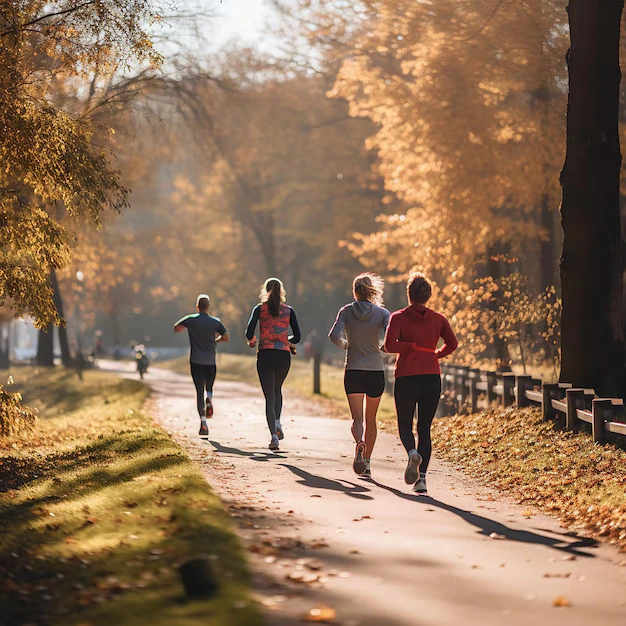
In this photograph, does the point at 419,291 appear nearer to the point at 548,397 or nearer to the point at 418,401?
the point at 418,401

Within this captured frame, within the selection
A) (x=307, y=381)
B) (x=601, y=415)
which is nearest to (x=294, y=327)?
(x=601, y=415)

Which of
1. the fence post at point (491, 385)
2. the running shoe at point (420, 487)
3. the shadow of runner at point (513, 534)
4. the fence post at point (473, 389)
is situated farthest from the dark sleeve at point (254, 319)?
the fence post at point (473, 389)

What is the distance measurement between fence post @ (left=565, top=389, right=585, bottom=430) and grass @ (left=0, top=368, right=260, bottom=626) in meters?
4.87

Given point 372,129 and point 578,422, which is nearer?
point 578,422

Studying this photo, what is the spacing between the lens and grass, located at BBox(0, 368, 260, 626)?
18.9 feet

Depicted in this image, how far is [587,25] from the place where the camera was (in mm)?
14336

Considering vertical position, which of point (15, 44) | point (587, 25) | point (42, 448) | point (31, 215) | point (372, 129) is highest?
point (372, 129)

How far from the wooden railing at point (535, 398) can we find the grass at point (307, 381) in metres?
1.56

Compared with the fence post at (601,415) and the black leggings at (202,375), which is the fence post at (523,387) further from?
the black leggings at (202,375)

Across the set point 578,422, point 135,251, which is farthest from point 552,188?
point 135,251

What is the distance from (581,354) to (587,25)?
455cm

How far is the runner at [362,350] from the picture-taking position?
443 inches

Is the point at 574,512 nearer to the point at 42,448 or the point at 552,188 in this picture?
the point at 42,448

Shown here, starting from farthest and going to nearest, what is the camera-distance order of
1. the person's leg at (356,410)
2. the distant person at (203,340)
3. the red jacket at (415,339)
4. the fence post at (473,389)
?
the fence post at (473,389) → the distant person at (203,340) → the person's leg at (356,410) → the red jacket at (415,339)
